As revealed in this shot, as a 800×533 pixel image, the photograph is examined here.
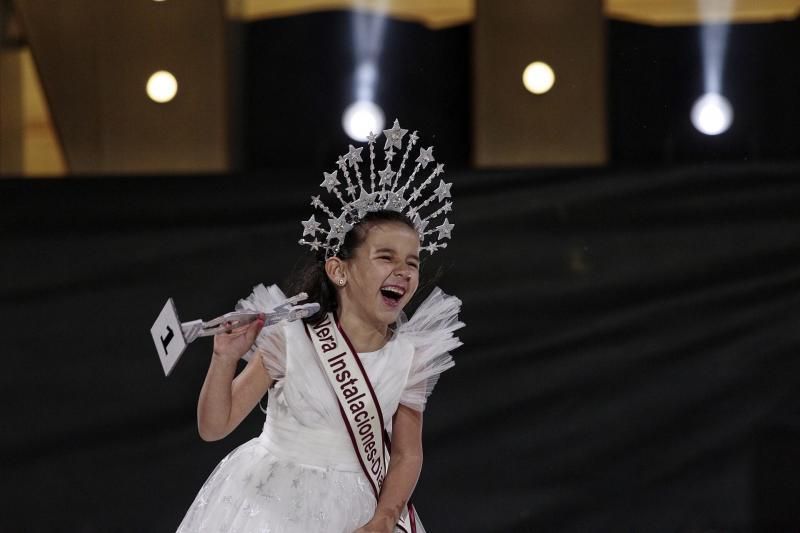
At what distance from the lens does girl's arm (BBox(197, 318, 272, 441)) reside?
1962 millimetres

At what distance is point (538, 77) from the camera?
3.62 m

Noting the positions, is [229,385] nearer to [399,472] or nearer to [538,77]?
[399,472]

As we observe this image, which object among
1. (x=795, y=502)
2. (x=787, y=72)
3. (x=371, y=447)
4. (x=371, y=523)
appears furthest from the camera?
(x=787, y=72)

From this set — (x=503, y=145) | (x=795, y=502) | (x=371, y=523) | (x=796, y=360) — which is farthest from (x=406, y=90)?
(x=371, y=523)

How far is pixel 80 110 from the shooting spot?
3.59 m

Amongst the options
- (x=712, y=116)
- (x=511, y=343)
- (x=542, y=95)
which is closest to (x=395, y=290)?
(x=511, y=343)

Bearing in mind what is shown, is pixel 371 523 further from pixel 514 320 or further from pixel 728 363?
pixel 728 363

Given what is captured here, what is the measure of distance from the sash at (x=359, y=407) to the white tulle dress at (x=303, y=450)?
2 cm

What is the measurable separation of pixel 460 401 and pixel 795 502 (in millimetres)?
923

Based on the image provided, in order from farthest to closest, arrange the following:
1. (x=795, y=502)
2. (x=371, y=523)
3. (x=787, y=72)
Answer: (x=787, y=72) → (x=795, y=502) → (x=371, y=523)

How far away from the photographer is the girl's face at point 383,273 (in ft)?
6.95

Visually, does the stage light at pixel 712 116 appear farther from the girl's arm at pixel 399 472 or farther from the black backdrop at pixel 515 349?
the girl's arm at pixel 399 472

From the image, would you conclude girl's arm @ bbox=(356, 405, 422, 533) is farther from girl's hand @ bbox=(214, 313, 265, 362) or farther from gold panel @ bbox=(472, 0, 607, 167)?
gold panel @ bbox=(472, 0, 607, 167)

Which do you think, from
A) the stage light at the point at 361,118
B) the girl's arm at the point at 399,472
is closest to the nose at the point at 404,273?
the girl's arm at the point at 399,472
